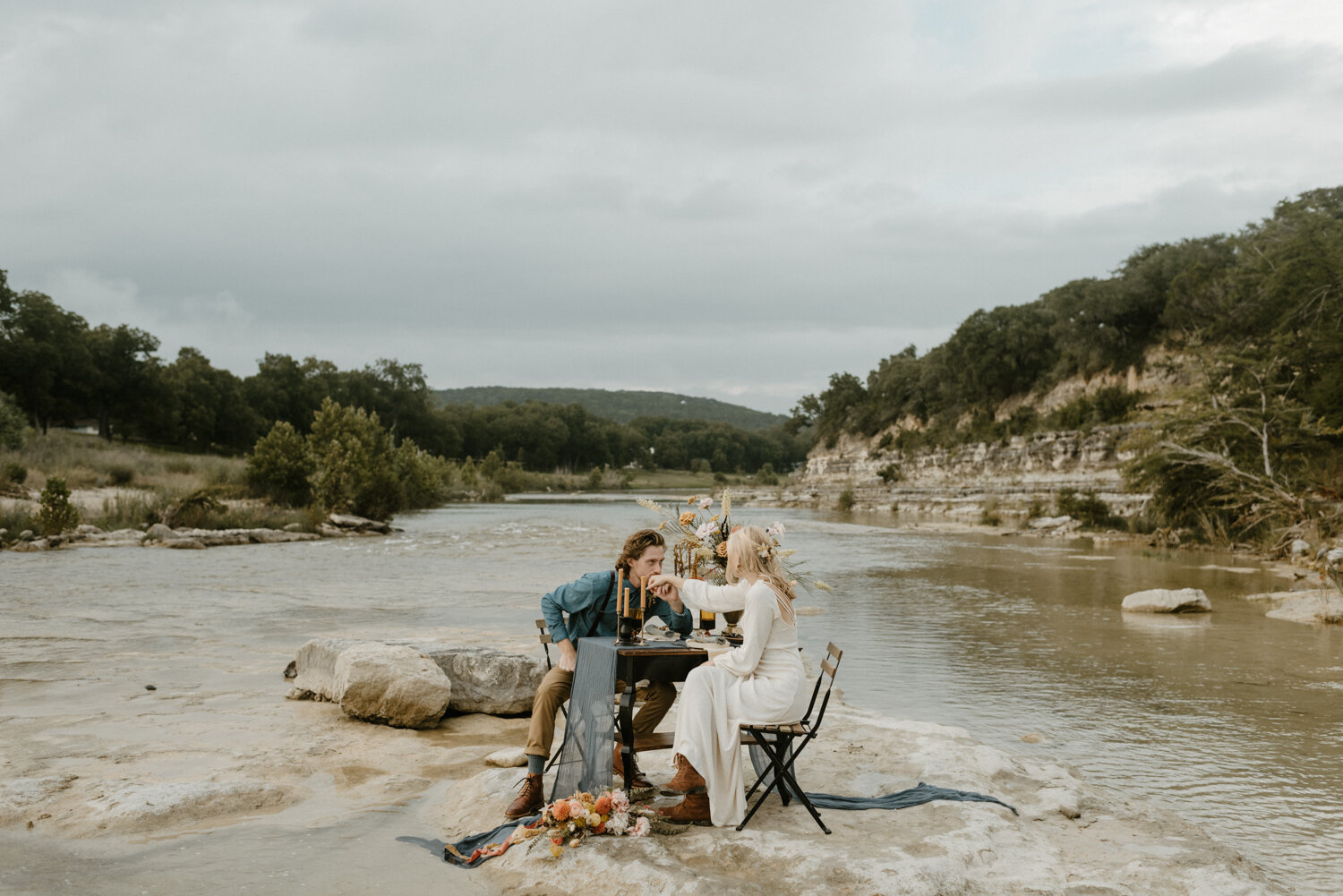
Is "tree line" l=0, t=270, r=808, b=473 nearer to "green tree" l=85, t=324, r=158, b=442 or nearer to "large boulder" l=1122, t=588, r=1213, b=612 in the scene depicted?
"green tree" l=85, t=324, r=158, b=442

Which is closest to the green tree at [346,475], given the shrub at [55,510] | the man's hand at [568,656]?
the shrub at [55,510]

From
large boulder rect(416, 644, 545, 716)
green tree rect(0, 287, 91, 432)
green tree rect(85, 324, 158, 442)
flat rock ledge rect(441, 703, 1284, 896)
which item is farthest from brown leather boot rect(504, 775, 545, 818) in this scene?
green tree rect(85, 324, 158, 442)

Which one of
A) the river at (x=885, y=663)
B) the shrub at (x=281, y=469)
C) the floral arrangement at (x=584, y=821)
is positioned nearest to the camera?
the floral arrangement at (x=584, y=821)

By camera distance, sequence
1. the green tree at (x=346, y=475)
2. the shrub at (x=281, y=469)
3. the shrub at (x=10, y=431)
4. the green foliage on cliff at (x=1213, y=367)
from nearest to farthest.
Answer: the green foliage on cliff at (x=1213, y=367)
the green tree at (x=346, y=475)
the shrub at (x=10, y=431)
the shrub at (x=281, y=469)

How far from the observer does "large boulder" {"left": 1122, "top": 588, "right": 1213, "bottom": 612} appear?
45.9 ft

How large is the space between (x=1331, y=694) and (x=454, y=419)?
380 ft

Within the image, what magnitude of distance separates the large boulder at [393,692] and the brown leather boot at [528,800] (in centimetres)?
233

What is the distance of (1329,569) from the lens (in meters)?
14.4

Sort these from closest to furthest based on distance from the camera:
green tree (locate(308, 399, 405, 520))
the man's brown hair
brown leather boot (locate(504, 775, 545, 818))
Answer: brown leather boot (locate(504, 775, 545, 818)) < the man's brown hair < green tree (locate(308, 399, 405, 520))

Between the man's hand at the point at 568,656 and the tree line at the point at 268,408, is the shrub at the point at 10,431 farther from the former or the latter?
the man's hand at the point at 568,656

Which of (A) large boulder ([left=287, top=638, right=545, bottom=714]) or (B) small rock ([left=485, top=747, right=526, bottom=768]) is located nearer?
(B) small rock ([left=485, top=747, right=526, bottom=768])

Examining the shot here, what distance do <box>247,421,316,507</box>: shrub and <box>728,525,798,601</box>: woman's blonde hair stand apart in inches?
1422

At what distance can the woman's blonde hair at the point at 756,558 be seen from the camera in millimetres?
4938

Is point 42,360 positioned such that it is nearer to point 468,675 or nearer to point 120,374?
point 120,374
